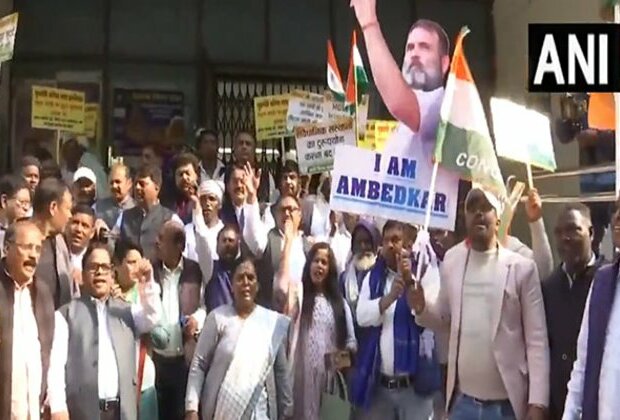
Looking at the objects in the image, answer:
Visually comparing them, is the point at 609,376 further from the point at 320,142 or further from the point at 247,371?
the point at 320,142

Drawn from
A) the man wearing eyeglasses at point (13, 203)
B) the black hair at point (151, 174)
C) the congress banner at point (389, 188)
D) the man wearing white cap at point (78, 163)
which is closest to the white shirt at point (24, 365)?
the man wearing eyeglasses at point (13, 203)

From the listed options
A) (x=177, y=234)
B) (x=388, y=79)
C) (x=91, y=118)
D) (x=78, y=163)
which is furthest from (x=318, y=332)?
(x=91, y=118)

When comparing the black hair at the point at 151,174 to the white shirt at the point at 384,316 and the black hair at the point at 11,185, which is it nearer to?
the black hair at the point at 11,185

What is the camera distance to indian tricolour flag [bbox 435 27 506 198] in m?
5.71

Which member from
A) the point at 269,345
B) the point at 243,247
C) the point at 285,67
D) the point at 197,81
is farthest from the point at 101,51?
the point at 269,345

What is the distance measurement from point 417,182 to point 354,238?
84 cm

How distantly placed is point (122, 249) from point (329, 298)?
117cm

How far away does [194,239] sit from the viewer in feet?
21.1

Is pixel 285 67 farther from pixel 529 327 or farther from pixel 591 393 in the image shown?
pixel 591 393

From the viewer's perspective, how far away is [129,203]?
6.77 metres

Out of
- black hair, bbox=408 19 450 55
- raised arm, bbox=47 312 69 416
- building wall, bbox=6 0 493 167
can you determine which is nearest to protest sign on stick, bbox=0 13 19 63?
raised arm, bbox=47 312 69 416

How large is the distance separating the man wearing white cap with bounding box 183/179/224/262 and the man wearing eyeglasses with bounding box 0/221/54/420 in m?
1.23

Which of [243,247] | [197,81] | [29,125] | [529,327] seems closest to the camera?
[529,327]

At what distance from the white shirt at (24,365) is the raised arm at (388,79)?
2.15m
